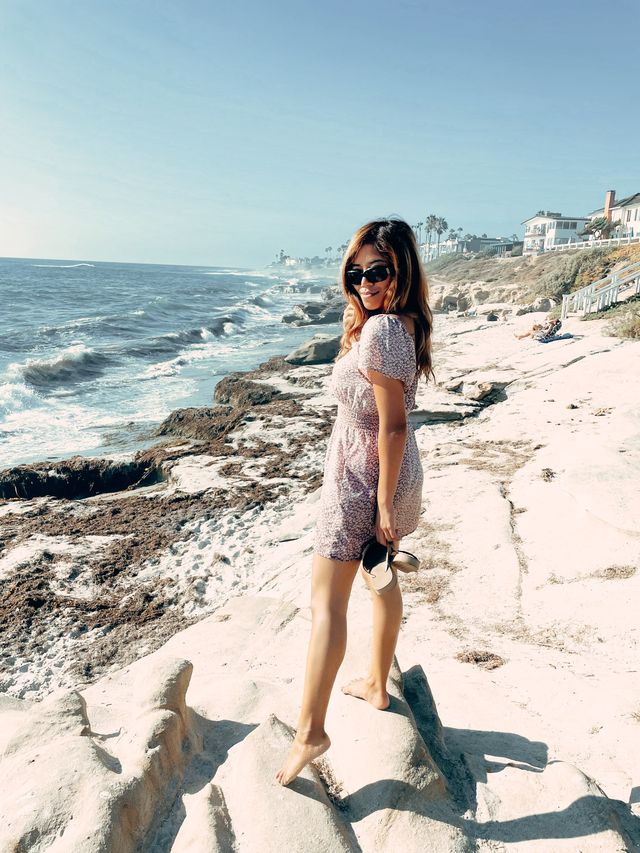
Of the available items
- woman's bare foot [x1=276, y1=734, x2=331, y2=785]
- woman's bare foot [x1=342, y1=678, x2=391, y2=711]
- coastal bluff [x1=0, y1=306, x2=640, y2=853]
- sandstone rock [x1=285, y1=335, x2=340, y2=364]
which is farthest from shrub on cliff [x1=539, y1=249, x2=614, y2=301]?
woman's bare foot [x1=276, y1=734, x2=331, y2=785]

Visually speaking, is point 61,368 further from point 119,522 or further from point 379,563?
point 379,563

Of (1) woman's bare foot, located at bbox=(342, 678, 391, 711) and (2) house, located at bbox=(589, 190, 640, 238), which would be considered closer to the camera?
(1) woman's bare foot, located at bbox=(342, 678, 391, 711)

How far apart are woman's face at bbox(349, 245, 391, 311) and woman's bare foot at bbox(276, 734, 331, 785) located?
1725mm

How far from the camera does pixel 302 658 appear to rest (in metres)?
3.42

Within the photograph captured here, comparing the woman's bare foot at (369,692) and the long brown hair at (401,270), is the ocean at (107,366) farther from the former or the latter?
the long brown hair at (401,270)

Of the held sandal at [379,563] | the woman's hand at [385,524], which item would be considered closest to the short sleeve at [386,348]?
the woman's hand at [385,524]

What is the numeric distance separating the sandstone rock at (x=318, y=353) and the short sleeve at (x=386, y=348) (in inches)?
574

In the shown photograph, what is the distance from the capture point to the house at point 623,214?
51931mm

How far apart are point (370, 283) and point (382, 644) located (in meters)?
1.54

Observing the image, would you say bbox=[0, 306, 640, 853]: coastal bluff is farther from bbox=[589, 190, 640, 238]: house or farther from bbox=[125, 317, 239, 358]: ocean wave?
bbox=[589, 190, 640, 238]: house

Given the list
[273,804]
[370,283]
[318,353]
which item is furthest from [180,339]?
[273,804]

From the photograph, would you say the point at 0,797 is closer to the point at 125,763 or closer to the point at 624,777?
the point at 125,763

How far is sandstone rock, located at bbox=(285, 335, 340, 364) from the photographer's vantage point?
1686cm

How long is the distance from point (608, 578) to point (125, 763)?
3.31 m
